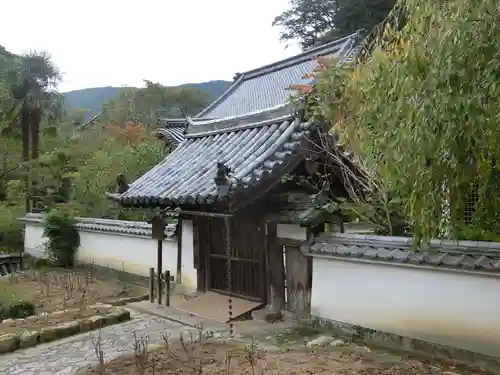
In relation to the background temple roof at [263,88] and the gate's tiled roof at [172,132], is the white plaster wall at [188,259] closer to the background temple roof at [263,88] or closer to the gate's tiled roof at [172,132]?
the gate's tiled roof at [172,132]

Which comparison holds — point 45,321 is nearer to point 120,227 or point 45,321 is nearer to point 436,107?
point 120,227

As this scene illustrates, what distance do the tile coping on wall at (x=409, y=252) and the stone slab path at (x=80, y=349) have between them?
2347mm

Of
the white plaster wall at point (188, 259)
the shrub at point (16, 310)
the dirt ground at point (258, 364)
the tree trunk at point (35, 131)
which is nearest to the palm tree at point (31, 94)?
the tree trunk at point (35, 131)

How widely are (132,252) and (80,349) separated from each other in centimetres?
737

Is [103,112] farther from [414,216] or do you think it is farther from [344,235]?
[414,216]

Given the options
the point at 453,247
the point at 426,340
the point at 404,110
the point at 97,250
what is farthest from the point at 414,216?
the point at 97,250

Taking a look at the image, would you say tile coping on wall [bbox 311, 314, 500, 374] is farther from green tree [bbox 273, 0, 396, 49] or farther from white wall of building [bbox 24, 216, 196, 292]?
green tree [bbox 273, 0, 396, 49]

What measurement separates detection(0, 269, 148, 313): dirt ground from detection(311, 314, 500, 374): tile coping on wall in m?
5.67

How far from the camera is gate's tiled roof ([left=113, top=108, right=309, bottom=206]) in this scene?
27.1ft

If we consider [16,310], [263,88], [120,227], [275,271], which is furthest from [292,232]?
[263,88]

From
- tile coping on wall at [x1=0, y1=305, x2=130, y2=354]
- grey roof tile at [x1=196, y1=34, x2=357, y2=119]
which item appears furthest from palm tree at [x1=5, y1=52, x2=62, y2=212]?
tile coping on wall at [x1=0, y1=305, x2=130, y2=354]

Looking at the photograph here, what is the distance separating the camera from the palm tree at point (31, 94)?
86.2 feet

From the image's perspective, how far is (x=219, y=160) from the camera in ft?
32.0

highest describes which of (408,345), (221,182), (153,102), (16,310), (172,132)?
(153,102)
